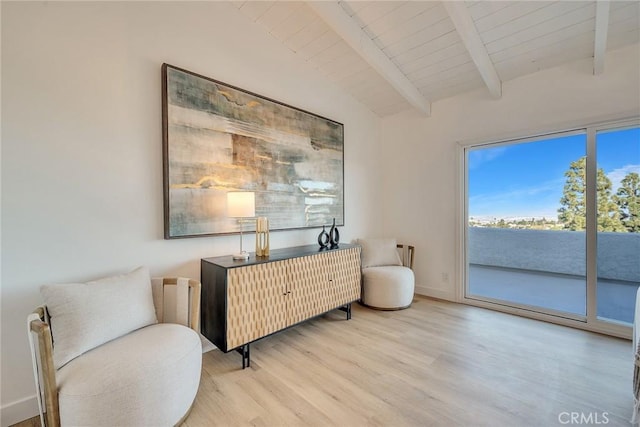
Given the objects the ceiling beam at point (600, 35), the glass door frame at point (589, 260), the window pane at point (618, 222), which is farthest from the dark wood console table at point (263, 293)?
the ceiling beam at point (600, 35)

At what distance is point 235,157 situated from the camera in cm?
250

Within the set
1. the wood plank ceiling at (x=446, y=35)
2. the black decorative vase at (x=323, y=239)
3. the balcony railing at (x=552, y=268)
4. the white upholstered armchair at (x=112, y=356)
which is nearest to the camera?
the white upholstered armchair at (x=112, y=356)

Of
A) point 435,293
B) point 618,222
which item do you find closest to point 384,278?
point 435,293

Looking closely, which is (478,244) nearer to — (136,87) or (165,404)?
(165,404)

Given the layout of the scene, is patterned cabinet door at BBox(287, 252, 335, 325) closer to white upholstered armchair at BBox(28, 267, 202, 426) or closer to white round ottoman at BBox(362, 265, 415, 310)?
white round ottoman at BBox(362, 265, 415, 310)

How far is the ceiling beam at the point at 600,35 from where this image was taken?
2.06m

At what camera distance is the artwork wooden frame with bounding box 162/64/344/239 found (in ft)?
7.02

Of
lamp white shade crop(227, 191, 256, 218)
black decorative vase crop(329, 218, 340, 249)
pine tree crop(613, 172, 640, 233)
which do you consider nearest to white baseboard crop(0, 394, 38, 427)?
lamp white shade crop(227, 191, 256, 218)

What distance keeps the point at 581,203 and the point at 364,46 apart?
277 centimetres

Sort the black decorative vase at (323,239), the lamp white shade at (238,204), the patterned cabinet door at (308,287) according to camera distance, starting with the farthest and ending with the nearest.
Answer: the black decorative vase at (323,239), the patterned cabinet door at (308,287), the lamp white shade at (238,204)

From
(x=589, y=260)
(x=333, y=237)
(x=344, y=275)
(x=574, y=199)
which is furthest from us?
(x=333, y=237)

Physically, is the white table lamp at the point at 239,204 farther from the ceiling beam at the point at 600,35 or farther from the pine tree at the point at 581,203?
the pine tree at the point at 581,203

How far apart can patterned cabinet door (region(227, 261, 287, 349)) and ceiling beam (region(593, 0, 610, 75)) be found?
10.4 ft

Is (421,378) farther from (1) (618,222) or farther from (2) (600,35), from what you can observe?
(2) (600,35)
